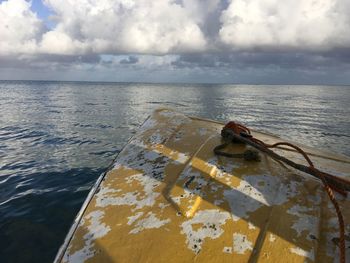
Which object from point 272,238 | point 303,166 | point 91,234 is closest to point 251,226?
point 272,238

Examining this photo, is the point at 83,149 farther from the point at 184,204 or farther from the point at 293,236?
the point at 293,236

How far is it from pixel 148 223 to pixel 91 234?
0.64m

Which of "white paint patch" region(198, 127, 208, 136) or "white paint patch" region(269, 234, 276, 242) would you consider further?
"white paint patch" region(198, 127, 208, 136)

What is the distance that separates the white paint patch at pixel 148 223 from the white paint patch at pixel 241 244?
2.50 ft

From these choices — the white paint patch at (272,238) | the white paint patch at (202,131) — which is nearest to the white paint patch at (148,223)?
the white paint patch at (272,238)

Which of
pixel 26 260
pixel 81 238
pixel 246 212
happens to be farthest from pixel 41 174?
pixel 246 212

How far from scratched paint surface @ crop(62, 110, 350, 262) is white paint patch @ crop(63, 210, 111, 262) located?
0.01 metres

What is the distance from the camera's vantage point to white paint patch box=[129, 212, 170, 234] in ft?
10.8

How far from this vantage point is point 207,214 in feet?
11.0

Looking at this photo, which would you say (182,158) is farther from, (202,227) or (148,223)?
(202,227)

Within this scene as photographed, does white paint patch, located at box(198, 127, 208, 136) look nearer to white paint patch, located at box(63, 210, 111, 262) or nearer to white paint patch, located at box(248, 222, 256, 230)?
white paint patch, located at box(63, 210, 111, 262)

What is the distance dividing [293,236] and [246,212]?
0.54 m

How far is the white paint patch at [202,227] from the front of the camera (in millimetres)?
3002

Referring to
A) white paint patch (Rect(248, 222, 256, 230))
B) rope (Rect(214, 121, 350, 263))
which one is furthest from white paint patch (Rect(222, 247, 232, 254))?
rope (Rect(214, 121, 350, 263))
